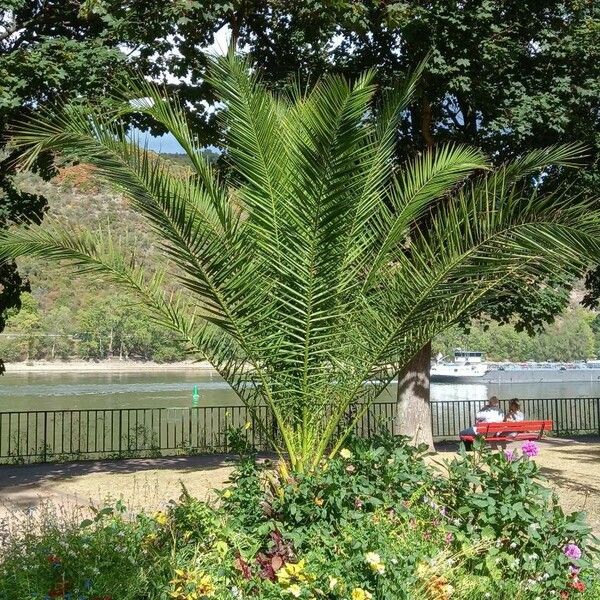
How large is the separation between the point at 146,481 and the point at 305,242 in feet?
12.5

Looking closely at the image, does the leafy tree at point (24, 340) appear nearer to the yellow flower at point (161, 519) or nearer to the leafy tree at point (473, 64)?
the leafy tree at point (473, 64)

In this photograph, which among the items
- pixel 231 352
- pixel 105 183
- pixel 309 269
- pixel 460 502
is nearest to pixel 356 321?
pixel 309 269

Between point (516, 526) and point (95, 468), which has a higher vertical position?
point (516, 526)

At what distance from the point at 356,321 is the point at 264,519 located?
160 cm

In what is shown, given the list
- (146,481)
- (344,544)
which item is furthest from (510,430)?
(344,544)

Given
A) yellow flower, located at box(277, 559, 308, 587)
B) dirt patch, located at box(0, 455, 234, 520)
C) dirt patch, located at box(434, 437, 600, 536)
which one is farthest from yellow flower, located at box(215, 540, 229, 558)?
dirt patch, located at box(0, 455, 234, 520)

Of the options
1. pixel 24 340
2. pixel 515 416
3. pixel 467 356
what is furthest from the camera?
pixel 467 356

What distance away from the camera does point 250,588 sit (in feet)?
14.2

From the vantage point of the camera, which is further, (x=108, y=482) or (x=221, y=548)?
(x=108, y=482)

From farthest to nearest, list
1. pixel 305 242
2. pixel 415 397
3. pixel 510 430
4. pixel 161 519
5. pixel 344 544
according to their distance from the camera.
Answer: pixel 415 397
pixel 510 430
pixel 305 242
pixel 161 519
pixel 344 544

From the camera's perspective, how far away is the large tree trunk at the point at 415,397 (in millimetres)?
12984

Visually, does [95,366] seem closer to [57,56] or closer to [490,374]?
[490,374]

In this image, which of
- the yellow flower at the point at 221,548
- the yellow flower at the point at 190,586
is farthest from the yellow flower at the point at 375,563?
the yellow flower at the point at 221,548

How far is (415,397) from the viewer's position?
1305 centimetres
